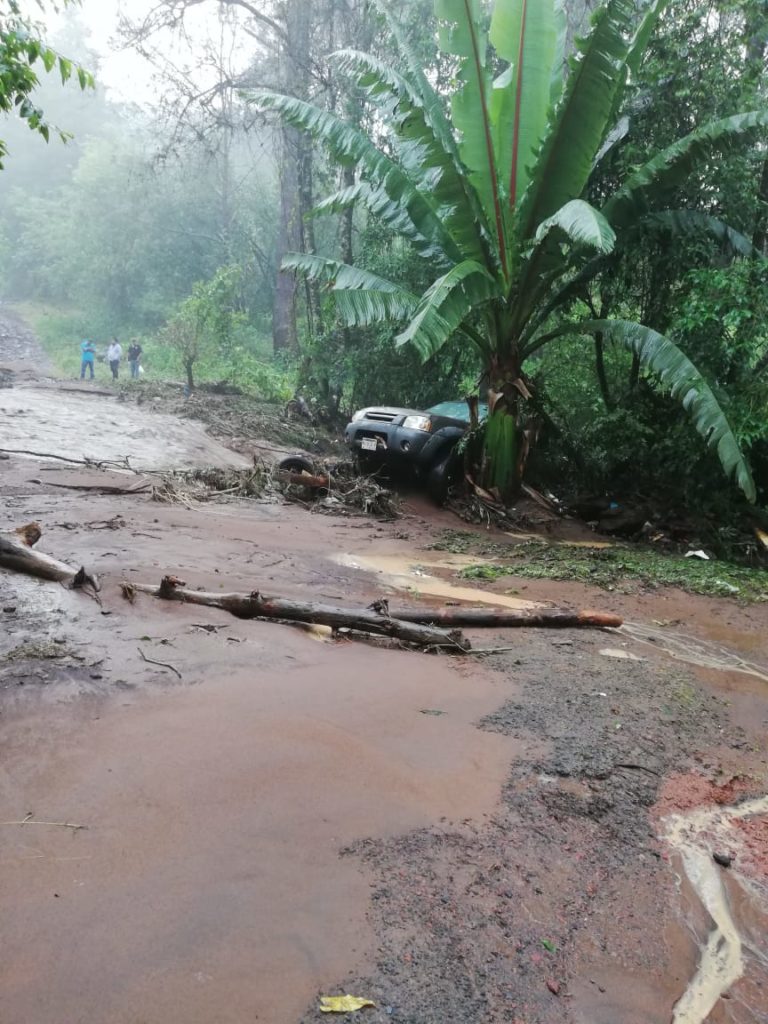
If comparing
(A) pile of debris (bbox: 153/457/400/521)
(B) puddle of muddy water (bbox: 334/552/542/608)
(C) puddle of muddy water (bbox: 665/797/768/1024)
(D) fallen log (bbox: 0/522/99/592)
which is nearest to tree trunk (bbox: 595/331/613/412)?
(A) pile of debris (bbox: 153/457/400/521)

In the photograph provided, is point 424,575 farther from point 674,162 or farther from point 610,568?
point 674,162

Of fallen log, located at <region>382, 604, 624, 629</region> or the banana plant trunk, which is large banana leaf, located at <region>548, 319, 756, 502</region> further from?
fallen log, located at <region>382, 604, 624, 629</region>

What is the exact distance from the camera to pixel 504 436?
33.7 feet

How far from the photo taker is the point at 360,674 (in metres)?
4.11

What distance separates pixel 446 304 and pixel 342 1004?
24.0ft

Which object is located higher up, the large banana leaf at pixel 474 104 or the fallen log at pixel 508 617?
the large banana leaf at pixel 474 104

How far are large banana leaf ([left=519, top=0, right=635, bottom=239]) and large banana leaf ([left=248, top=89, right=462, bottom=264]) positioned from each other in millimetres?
1228

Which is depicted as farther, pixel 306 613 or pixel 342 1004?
pixel 306 613

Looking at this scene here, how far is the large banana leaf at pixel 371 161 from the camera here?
966 cm

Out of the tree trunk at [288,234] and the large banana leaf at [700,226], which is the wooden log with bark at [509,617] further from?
the tree trunk at [288,234]

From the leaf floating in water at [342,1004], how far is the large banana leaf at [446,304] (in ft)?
20.4

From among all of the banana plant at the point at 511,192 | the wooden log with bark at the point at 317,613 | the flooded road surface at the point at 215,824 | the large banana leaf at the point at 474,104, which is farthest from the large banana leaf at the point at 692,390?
the flooded road surface at the point at 215,824

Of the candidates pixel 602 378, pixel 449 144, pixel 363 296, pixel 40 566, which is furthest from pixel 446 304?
pixel 40 566

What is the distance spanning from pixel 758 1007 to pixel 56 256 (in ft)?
159
